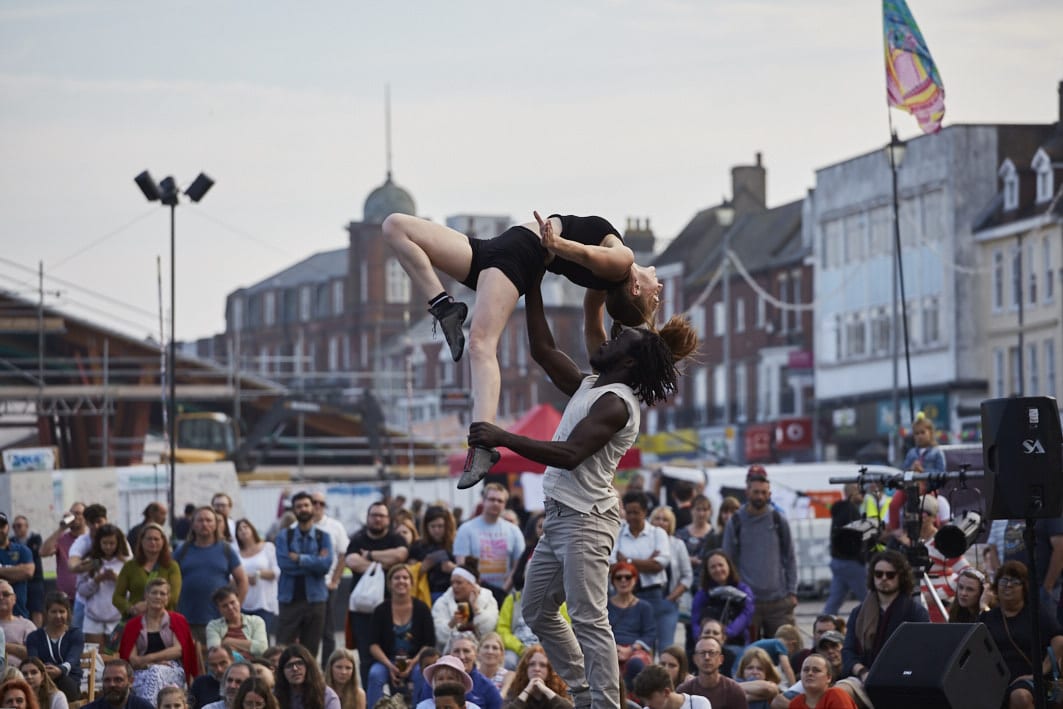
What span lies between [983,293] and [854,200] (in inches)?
275

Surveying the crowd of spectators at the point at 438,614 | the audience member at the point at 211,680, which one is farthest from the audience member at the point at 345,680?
the audience member at the point at 211,680

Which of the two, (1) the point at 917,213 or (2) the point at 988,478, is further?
(1) the point at 917,213

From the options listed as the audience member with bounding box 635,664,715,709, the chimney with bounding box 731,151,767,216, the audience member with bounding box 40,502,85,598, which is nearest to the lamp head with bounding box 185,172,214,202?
the audience member with bounding box 40,502,85,598

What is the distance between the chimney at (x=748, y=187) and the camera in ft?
226

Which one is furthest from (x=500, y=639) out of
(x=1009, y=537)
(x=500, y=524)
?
(x=1009, y=537)

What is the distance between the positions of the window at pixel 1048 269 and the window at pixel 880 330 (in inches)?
304

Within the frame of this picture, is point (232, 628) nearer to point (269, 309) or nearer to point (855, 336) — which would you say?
point (855, 336)

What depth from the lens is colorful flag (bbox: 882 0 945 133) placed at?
19531 mm

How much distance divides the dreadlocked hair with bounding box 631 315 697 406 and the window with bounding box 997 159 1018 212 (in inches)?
1703

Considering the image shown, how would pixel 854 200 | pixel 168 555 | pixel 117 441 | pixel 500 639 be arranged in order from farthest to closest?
pixel 854 200 < pixel 117 441 < pixel 168 555 < pixel 500 639

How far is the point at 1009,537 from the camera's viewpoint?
13469mm

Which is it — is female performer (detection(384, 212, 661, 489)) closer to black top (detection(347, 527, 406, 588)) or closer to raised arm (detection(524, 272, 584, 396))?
raised arm (detection(524, 272, 584, 396))

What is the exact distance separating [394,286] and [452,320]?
8367 centimetres

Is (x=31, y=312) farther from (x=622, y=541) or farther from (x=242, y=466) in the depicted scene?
(x=622, y=541)
